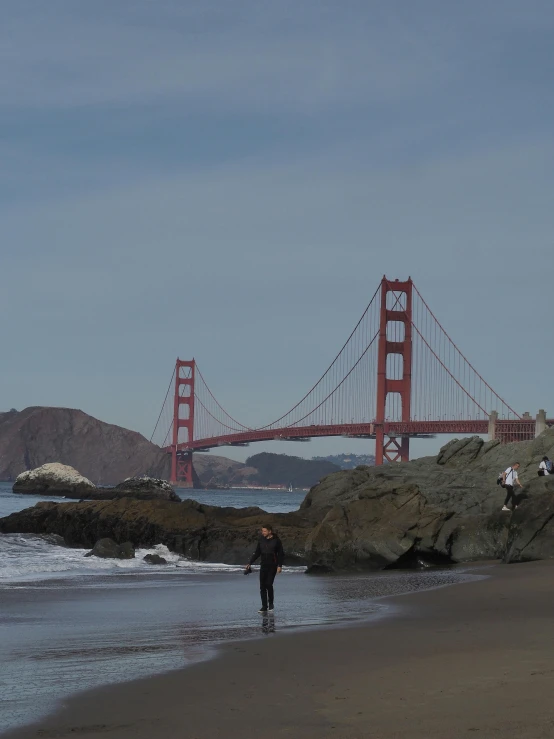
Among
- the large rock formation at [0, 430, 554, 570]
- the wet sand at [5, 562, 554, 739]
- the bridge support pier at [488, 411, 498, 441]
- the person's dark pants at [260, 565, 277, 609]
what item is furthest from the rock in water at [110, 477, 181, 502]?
the wet sand at [5, 562, 554, 739]

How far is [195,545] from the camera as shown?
25.8 meters

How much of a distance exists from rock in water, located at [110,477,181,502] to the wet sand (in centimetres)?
6258

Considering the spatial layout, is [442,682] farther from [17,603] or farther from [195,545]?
[195,545]

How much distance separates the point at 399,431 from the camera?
225ft

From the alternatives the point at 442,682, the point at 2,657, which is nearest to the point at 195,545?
the point at 2,657

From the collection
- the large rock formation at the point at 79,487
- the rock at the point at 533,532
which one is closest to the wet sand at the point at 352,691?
the rock at the point at 533,532

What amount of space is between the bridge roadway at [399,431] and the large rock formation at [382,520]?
17554 mm

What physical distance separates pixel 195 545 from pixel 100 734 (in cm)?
2006

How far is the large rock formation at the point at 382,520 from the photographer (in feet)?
64.4

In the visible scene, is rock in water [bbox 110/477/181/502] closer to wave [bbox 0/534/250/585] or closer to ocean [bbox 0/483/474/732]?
wave [bbox 0/534/250/585]

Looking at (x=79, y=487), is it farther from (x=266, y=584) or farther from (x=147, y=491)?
(x=266, y=584)

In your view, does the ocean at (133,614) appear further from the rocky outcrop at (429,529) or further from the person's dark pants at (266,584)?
the rocky outcrop at (429,529)

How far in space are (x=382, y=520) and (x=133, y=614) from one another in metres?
8.89

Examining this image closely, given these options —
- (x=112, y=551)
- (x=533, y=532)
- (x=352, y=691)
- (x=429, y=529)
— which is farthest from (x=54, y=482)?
(x=352, y=691)
